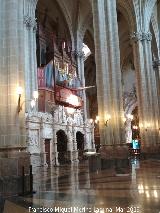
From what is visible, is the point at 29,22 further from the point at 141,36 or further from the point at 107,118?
the point at 107,118

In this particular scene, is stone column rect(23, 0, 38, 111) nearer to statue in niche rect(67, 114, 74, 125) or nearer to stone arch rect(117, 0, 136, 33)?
statue in niche rect(67, 114, 74, 125)

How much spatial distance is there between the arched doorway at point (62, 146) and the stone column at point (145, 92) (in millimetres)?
7103

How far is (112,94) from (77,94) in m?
13.2

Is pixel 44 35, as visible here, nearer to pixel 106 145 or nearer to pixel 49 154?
pixel 49 154

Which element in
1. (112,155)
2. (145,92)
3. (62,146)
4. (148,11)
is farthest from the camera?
(148,11)

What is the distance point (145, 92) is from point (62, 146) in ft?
30.4

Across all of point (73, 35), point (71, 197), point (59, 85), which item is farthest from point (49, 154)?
point (71, 197)

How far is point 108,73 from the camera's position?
62.7 feet

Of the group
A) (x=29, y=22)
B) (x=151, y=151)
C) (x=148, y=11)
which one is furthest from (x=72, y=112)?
(x=148, y=11)

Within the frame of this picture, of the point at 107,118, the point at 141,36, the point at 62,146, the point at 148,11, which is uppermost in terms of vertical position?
the point at 148,11

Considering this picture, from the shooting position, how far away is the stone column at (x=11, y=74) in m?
10.2

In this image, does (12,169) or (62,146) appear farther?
(62,146)

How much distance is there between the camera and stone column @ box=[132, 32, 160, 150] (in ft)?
89.5

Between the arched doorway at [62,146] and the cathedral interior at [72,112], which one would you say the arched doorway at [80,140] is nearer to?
the cathedral interior at [72,112]
